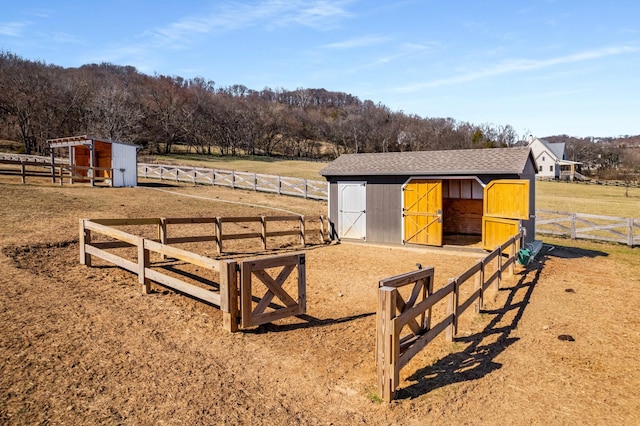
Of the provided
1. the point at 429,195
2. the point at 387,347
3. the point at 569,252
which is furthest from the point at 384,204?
the point at 387,347

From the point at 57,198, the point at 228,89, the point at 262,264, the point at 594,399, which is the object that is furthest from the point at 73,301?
the point at 228,89

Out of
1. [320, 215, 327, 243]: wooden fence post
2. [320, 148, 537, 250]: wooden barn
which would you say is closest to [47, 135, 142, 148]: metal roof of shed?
[320, 215, 327, 243]: wooden fence post

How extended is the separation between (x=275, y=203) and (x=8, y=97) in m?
43.9

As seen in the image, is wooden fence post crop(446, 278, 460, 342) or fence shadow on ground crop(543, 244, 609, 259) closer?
wooden fence post crop(446, 278, 460, 342)

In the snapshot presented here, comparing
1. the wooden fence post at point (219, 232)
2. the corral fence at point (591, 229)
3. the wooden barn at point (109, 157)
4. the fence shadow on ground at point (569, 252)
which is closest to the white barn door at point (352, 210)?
the wooden fence post at point (219, 232)

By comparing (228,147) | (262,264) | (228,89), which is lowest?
(262,264)

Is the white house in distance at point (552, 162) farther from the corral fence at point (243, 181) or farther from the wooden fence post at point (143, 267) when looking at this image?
the wooden fence post at point (143, 267)

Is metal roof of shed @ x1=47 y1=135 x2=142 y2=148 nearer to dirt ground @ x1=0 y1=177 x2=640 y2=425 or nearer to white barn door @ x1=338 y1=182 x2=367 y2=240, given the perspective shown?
white barn door @ x1=338 y1=182 x2=367 y2=240

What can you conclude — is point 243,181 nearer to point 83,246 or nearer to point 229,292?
point 83,246

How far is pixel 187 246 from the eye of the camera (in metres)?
13.4

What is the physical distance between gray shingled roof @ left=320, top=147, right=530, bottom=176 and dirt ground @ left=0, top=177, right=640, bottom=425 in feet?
14.7

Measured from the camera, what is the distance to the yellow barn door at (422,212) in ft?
48.6

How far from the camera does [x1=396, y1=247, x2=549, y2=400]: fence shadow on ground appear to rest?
5.33 m

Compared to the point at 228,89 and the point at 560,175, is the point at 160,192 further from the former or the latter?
the point at 228,89
